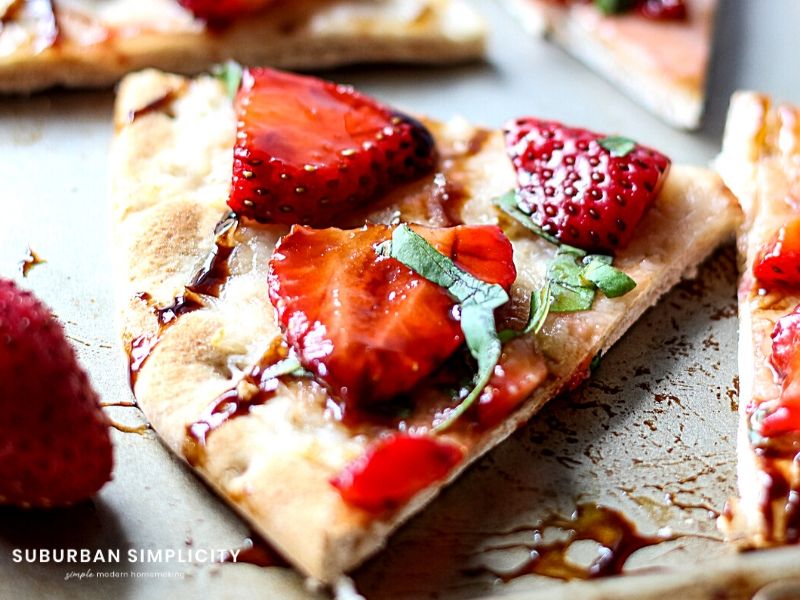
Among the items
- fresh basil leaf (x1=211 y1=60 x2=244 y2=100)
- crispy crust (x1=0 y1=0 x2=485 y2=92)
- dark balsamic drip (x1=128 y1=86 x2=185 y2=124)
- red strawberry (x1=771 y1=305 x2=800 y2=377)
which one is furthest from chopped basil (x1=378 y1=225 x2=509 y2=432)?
crispy crust (x1=0 y1=0 x2=485 y2=92)

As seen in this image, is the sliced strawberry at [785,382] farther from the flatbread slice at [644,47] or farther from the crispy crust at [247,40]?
the crispy crust at [247,40]

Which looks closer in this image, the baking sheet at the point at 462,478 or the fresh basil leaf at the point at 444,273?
the baking sheet at the point at 462,478

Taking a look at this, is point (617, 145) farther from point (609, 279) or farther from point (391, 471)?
point (391, 471)

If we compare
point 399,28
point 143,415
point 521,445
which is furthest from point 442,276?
point 399,28

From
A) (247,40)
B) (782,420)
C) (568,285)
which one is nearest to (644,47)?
(247,40)

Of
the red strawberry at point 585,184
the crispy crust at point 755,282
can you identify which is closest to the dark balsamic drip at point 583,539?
the crispy crust at point 755,282

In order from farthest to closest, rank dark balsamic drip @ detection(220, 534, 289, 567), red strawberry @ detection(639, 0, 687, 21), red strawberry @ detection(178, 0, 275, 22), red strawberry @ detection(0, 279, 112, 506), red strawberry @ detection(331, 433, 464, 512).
Result: red strawberry @ detection(639, 0, 687, 21) → red strawberry @ detection(178, 0, 275, 22) → dark balsamic drip @ detection(220, 534, 289, 567) → red strawberry @ detection(331, 433, 464, 512) → red strawberry @ detection(0, 279, 112, 506)

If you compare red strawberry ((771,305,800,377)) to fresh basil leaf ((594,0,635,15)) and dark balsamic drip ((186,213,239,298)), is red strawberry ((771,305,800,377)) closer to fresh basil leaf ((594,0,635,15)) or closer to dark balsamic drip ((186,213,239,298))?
dark balsamic drip ((186,213,239,298))
